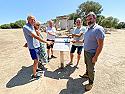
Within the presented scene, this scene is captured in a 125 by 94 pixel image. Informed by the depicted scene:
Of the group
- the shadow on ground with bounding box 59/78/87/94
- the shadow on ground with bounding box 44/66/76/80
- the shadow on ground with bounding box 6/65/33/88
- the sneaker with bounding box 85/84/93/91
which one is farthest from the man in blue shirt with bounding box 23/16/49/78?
the sneaker with bounding box 85/84/93/91

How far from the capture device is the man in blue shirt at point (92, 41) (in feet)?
17.6

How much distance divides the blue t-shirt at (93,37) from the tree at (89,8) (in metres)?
54.3

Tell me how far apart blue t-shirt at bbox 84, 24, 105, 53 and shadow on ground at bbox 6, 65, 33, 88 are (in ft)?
7.34

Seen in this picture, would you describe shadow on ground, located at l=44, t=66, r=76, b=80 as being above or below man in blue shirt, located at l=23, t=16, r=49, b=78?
below

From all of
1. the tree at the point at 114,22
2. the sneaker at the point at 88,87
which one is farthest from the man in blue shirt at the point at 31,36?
the tree at the point at 114,22

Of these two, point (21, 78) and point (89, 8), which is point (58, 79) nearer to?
point (21, 78)

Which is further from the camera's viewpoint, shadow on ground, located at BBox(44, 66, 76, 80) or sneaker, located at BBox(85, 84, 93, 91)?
shadow on ground, located at BBox(44, 66, 76, 80)

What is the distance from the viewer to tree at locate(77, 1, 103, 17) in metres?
59.3

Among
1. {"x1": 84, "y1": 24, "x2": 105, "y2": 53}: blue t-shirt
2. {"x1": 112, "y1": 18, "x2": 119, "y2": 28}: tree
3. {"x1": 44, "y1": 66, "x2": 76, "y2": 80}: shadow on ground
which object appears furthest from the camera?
{"x1": 112, "y1": 18, "x2": 119, "y2": 28}: tree

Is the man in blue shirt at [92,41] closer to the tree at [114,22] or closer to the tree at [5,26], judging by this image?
the tree at [5,26]

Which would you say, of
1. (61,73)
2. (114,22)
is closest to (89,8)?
(114,22)

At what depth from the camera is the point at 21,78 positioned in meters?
6.89

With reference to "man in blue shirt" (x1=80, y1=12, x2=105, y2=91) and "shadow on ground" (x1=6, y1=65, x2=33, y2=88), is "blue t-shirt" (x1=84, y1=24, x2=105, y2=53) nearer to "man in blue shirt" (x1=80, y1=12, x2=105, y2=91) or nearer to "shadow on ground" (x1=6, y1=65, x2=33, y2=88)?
"man in blue shirt" (x1=80, y1=12, x2=105, y2=91)

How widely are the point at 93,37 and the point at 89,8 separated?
56012mm
